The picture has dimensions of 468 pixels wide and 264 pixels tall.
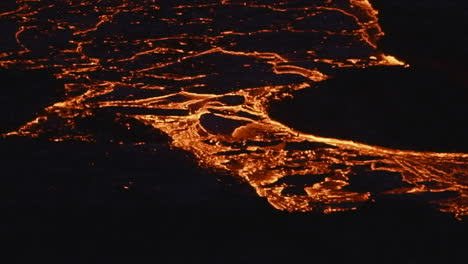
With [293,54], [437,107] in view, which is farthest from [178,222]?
[293,54]

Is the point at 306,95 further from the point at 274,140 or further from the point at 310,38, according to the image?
the point at 310,38

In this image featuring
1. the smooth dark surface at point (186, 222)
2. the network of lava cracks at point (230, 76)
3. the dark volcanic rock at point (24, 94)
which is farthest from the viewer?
the dark volcanic rock at point (24, 94)

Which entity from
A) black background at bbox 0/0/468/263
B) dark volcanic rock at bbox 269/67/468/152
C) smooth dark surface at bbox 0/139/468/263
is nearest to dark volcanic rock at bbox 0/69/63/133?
black background at bbox 0/0/468/263

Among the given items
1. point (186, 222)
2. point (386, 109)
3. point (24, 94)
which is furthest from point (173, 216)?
point (24, 94)

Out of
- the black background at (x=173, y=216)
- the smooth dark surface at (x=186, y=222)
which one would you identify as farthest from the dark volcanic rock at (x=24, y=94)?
the smooth dark surface at (x=186, y=222)

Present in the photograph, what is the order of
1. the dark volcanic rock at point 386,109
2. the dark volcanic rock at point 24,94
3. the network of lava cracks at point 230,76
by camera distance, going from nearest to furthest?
the network of lava cracks at point 230,76
the dark volcanic rock at point 386,109
the dark volcanic rock at point 24,94

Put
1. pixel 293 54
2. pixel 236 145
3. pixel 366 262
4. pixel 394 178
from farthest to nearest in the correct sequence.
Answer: pixel 293 54, pixel 236 145, pixel 394 178, pixel 366 262

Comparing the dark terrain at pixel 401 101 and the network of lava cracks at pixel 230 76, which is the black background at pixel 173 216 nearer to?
the dark terrain at pixel 401 101

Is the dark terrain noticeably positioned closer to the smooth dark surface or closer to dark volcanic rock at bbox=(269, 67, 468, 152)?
dark volcanic rock at bbox=(269, 67, 468, 152)

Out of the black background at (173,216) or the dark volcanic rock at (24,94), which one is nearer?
the black background at (173,216)
